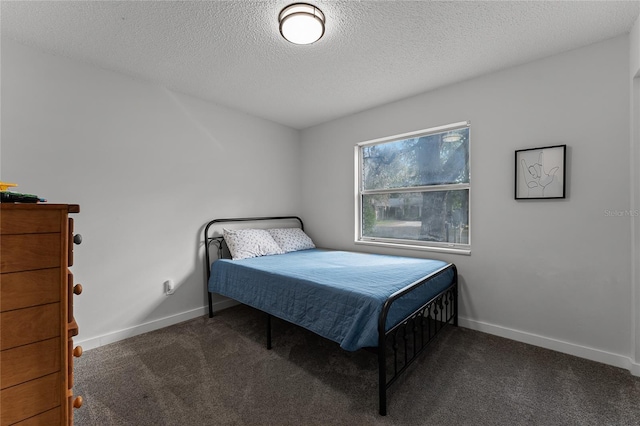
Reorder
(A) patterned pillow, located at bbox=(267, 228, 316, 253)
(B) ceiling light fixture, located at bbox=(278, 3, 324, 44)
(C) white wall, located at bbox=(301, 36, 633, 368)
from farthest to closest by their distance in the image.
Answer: (A) patterned pillow, located at bbox=(267, 228, 316, 253) < (C) white wall, located at bbox=(301, 36, 633, 368) < (B) ceiling light fixture, located at bbox=(278, 3, 324, 44)

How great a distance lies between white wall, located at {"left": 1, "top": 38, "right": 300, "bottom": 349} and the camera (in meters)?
2.02

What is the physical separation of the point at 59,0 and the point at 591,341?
4167 mm

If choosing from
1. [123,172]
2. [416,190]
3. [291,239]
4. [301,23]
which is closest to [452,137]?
[416,190]

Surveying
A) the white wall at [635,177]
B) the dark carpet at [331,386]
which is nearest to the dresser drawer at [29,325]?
the dark carpet at [331,386]

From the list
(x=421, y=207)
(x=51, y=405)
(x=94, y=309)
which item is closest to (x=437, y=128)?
(x=421, y=207)

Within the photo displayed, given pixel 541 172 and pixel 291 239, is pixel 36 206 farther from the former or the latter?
pixel 541 172

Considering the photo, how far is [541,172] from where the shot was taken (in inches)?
86.0

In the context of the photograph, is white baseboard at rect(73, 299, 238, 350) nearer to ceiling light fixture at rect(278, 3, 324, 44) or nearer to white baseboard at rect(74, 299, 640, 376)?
white baseboard at rect(74, 299, 640, 376)

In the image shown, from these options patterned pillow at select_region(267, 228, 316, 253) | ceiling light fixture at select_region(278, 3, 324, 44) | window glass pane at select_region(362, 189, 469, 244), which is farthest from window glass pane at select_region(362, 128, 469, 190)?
ceiling light fixture at select_region(278, 3, 324, 44)

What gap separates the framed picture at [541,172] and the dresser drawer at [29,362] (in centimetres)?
297

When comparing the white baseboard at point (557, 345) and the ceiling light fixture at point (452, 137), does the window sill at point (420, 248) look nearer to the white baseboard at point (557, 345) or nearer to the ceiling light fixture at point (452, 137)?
the white baseboard at point (557, 345)

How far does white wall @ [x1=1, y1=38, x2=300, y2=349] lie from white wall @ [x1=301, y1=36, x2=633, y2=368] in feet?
7.74

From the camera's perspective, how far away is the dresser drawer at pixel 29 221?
87 cm

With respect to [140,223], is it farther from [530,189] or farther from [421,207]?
[530,189]
